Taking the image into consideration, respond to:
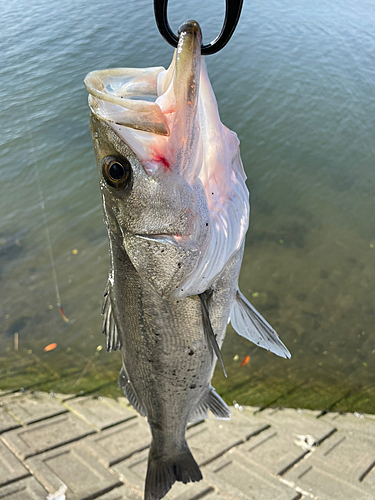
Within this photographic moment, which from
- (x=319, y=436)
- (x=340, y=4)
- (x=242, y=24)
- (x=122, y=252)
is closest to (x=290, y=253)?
(x=319, y=436)

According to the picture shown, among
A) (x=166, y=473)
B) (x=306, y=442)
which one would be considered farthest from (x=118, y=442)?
(x=306, y=442)

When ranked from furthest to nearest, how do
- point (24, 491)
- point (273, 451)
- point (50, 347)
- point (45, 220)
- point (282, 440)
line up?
point (45, 220) → point (50, 347) → point (282, 440) → point (273, 451) → point (24, 491)

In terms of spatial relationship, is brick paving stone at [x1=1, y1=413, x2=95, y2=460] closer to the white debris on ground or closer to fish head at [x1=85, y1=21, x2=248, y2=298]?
the white debris on ground

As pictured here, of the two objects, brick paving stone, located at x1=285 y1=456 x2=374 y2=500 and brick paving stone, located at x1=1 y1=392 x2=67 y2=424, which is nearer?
brick paving stone, located at x1=285 y1=456 x2=374 y2=500

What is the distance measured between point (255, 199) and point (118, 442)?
4.99m

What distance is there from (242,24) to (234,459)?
1438 cm

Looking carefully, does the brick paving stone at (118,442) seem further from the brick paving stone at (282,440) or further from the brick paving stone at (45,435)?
the brick paving stone at (282,440)

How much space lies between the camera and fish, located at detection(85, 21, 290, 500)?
143 centimetres

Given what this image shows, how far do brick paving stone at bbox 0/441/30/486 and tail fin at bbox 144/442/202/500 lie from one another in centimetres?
159

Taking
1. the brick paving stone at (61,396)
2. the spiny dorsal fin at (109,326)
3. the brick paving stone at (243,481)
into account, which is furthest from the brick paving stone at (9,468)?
the spiny dorsal fin at (109,326)

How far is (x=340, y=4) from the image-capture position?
1532 centimetres

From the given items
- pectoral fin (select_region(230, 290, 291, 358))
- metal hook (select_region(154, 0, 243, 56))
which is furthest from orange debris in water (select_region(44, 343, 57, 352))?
metal hook (select_region(154, 0, 243, 56))

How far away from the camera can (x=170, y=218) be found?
Result: 1580 mm

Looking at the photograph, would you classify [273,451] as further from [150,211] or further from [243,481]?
[150,211]
